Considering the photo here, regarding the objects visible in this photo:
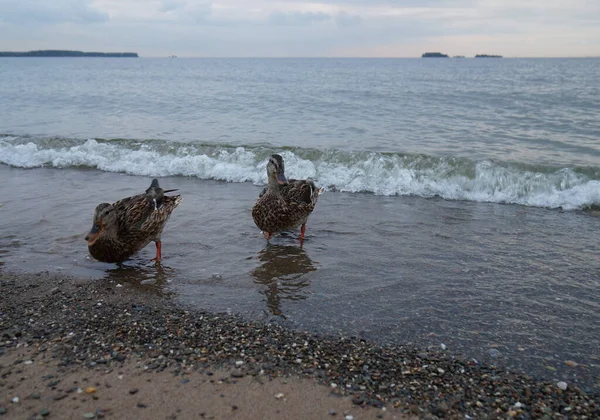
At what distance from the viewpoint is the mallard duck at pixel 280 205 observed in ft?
25.5

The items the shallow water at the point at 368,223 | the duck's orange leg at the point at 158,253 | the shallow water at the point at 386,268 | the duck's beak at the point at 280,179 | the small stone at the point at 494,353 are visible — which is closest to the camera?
the small stone at the point at 494,353

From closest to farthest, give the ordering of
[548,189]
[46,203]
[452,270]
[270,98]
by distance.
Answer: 1. [452,270]
2. [46,203]
3. [548,189]
4. [270,98]

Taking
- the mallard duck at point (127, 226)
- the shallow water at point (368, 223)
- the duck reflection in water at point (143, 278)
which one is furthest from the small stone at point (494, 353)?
the mallard duck at point (127, 226)

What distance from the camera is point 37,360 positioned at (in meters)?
4.38

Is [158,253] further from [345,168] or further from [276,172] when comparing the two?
→ [345,168]

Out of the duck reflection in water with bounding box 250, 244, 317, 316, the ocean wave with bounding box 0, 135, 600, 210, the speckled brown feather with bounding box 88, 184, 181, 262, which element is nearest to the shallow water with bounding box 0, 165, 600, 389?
the duck reflection in water with bounding box 250, 244, 317, 316

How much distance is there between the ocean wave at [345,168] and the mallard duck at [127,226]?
16.6 ft

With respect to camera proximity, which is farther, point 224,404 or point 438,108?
point 438,108

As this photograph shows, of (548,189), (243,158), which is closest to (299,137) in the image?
(243,158)

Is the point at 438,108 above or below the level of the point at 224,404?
above

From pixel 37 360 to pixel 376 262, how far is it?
4316 mm

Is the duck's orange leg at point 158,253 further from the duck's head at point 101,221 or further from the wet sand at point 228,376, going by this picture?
the wet sand at point 228,376

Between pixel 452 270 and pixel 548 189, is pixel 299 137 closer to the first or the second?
pixel 548 189

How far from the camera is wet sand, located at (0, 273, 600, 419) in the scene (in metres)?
3.80
